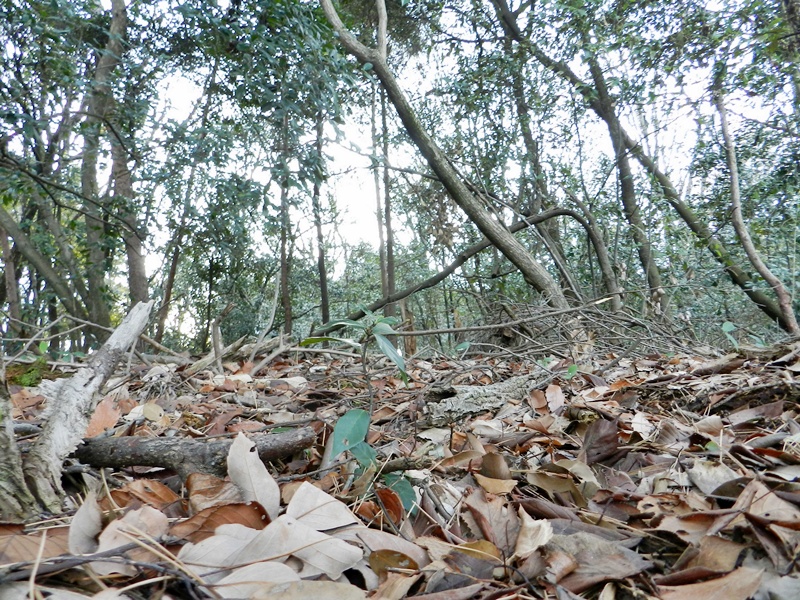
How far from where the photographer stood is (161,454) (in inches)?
43.1

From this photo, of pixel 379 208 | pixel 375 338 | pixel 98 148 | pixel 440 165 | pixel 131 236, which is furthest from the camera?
pixel 379 208

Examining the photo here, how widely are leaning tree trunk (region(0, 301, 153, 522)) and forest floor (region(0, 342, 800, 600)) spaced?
6 cm

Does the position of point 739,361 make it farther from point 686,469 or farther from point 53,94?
point 53,94

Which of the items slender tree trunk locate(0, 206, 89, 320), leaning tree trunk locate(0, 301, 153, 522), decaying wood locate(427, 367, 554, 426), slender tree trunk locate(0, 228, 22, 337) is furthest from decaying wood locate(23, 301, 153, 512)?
slender tree trunk locate(0, 228, 22, 337)

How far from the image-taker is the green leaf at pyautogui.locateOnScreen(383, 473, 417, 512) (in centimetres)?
102

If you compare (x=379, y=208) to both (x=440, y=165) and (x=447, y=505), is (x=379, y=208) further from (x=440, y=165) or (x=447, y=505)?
(x=447, y=505)

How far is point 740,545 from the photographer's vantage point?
2.59 feet

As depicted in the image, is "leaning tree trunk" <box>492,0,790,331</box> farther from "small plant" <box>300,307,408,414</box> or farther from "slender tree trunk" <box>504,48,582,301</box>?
"small plant" <box>300,307,408,414</box>

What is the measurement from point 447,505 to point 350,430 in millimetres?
244

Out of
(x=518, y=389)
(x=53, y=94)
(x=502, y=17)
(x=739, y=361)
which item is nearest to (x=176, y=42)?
(x=53, y=94)

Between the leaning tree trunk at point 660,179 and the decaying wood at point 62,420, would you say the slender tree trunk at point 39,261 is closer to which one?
the decaying wood at point 62,420

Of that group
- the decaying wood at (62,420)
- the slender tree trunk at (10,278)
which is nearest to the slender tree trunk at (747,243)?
the decaying wood at (62,420)

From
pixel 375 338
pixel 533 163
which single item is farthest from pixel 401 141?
pixel 375 338

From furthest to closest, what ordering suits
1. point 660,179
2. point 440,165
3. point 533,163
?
point 533,163
point 660,179
point 440,165
